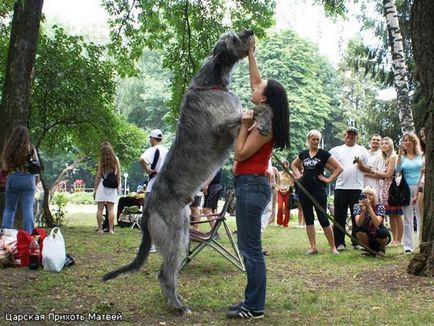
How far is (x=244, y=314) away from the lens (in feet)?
14.0

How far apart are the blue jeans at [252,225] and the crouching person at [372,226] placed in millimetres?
3530

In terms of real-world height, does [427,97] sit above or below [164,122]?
below

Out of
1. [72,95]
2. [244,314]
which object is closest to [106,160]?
[72,95]

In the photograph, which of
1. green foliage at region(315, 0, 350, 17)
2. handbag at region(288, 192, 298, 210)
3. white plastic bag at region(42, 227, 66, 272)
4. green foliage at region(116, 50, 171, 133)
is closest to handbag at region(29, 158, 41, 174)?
white plastic bag at region(42, 227, 66, 272)

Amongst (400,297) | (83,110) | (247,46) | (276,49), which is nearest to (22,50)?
(83,110)

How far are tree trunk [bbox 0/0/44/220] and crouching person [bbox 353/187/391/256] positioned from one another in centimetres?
570

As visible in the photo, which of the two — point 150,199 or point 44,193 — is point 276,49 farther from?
point 150,199

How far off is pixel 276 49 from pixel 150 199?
44.6 m

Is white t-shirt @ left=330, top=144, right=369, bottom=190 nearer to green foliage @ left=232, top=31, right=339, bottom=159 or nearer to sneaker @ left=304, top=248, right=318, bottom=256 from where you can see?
sneaker @ left=304, top=248, right=318, bottom=256

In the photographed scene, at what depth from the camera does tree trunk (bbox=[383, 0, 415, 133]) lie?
29.1 ft

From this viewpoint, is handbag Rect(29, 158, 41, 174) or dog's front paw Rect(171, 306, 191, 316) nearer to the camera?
dog's front paw Rect(171, 306, 191, 316)

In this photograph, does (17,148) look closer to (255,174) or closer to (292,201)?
(255,174)

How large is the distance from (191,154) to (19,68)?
5442 mm

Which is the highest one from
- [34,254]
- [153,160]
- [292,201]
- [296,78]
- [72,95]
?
[296,78]
